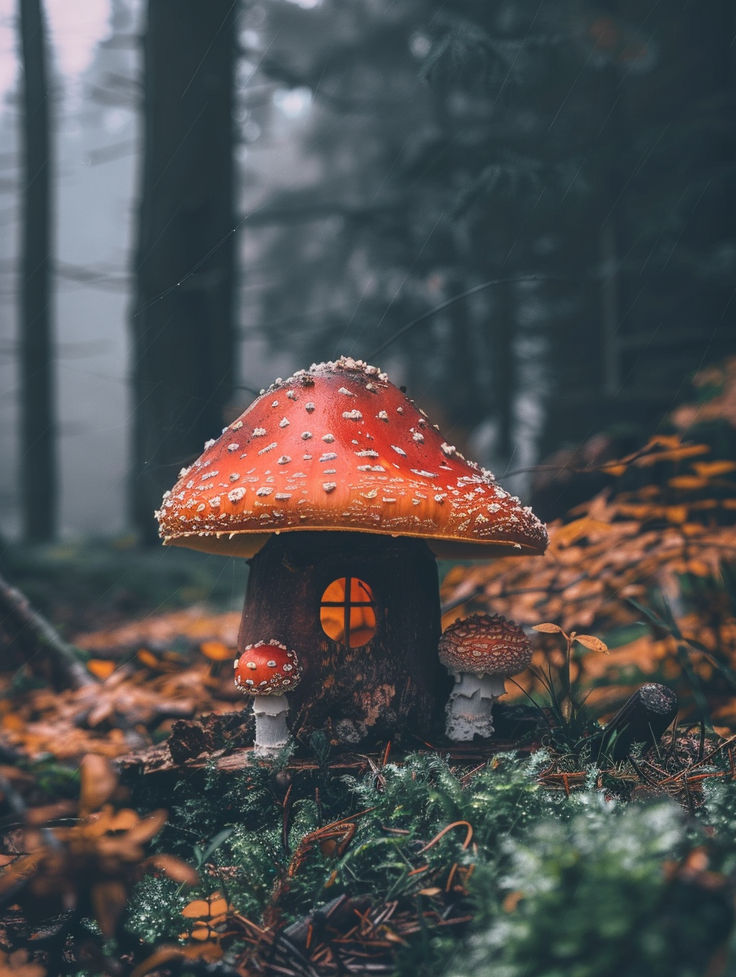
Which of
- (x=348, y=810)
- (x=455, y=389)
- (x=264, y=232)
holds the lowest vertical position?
(x=348, y=810)

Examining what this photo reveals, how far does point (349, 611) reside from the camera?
270 centimetres

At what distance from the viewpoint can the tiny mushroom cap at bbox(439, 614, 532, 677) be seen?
240 centimetres

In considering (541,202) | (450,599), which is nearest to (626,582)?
(450,599)

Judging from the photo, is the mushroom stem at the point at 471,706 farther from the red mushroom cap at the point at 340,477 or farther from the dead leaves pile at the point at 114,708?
the dead leaves pile at the point at 114,708

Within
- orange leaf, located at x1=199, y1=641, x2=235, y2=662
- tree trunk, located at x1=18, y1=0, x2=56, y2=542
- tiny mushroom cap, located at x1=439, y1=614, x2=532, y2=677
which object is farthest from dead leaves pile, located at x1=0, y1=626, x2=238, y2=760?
tree trunk, located at x1=18, y1=0, x2=56, y2=542

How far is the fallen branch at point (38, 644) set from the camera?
3.82 m

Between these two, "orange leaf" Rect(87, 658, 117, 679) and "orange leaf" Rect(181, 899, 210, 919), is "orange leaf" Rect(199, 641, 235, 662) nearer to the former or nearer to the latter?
"orange leaf" Rect(87, 658, 117, 679)

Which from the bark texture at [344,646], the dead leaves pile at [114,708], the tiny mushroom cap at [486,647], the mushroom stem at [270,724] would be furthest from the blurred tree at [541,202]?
the dead leaves pile at [114,708]

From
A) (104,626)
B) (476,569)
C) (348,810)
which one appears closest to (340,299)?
(104,626)

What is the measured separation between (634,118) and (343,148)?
12.3 m

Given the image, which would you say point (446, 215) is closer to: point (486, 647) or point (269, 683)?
point (486, 647)

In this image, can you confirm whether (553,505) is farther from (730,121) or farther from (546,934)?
(546,934)

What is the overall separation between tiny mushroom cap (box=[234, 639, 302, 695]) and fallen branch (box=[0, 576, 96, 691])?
206cm

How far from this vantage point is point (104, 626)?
6723 millimetres
